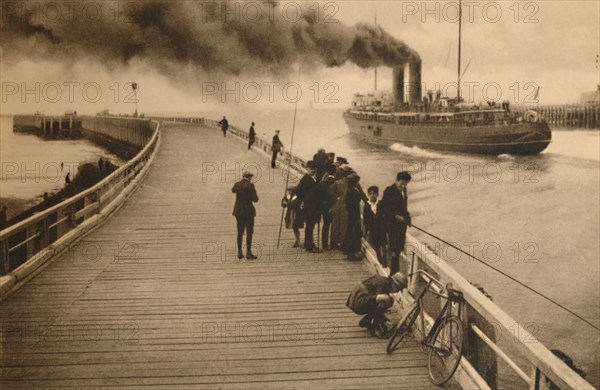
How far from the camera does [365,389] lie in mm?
3938

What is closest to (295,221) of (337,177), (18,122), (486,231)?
(337,177)

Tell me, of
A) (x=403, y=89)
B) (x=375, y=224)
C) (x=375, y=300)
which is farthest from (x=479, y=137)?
(x=375, y=300)

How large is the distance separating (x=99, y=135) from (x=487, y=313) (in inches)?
1264

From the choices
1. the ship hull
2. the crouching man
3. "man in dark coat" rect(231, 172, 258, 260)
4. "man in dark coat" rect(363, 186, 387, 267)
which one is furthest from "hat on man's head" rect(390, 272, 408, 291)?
the ship hull

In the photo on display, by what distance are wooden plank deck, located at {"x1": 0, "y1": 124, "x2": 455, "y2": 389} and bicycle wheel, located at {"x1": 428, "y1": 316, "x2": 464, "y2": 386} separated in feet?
0.36

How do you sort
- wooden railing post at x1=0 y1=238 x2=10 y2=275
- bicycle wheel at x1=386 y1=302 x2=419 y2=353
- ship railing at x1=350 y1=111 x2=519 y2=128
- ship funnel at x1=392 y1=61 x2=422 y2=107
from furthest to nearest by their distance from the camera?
1. ship railing at x1=350 y1=111 x2=519 y2=128
2. ship funnel at x1=392 y1=61 x2=422 y2=107
3. wooden railing post at x1=0 y1=238 x2=10 y2=275
4. bicycle wheel at x1=386 y1=302 x2=419 y2=353

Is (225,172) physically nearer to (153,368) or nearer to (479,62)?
(479,62)

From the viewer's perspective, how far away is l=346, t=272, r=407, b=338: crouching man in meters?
4.70

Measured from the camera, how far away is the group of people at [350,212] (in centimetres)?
603

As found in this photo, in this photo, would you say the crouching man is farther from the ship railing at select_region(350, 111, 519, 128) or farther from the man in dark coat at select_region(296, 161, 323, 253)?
the ship railing at select_region(350, 111, 519, 128)

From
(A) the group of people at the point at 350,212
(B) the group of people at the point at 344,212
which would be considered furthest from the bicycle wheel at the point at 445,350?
(A) the group of people at the point at 350,212

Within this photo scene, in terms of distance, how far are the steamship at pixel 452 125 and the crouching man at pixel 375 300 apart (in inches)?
880

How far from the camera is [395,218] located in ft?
19.6

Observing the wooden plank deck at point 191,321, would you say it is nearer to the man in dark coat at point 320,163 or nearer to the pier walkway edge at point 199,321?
the pier walkway edge at point 199,321
